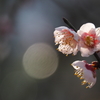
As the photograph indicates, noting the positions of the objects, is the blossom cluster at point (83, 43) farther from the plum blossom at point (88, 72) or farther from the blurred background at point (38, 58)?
the blurred background at point (38, 58)

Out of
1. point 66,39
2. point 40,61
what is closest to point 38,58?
point 40,61

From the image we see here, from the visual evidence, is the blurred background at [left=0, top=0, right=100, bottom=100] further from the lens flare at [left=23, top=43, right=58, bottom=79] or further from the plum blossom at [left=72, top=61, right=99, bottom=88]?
the plum blossom at [left=72, top=61, right=99, bottom=88]

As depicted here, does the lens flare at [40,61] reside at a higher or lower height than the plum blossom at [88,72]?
lower

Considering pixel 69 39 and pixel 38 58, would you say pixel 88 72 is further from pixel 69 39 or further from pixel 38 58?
pixel 38 58

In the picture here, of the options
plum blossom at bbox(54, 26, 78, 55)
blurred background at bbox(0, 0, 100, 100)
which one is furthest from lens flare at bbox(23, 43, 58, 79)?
plum blossom at bbox(54, 26, 78, 55)

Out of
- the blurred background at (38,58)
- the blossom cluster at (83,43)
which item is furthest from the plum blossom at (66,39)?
the blurred background at (38,58)

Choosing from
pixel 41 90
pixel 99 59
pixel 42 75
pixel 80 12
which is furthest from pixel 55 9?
pixel 99 59
